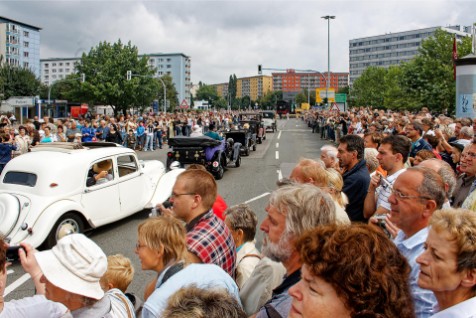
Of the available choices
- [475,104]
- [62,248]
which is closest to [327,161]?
[62,248]

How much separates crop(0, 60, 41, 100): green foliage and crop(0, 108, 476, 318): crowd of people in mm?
69159

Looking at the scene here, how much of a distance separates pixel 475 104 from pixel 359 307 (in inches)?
661

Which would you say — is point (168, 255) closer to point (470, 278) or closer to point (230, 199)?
point (470, 278)

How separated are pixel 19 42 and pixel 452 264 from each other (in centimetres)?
12345

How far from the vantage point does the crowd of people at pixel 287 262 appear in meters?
1.80

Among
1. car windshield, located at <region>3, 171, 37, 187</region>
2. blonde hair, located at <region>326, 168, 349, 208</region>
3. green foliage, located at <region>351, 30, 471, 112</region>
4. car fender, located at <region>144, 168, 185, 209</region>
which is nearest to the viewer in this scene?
blonde hair, located at <region>326, 168, 349, 208</region>

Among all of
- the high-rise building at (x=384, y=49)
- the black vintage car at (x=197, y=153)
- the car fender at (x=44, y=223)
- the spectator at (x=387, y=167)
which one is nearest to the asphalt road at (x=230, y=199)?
the car fender at (x=44, y=223)

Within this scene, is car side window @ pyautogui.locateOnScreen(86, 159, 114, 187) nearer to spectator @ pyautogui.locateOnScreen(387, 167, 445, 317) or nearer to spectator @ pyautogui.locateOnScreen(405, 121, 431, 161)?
spectator @ pyautogui.locateOnScreen(405, 121, 431, 161)

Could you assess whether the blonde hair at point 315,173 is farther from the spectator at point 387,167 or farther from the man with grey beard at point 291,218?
the man with grey beard at point 291,218

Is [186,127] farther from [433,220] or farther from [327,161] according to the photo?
[433,220]

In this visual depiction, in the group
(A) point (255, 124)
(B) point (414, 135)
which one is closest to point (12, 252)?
(B) point (414, 135)

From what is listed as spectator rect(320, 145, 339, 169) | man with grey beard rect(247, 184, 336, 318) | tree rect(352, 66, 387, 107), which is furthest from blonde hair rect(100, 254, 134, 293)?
tree rect(352, 66, 387, 107)

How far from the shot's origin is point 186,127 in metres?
33.0

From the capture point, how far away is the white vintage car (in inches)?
292
